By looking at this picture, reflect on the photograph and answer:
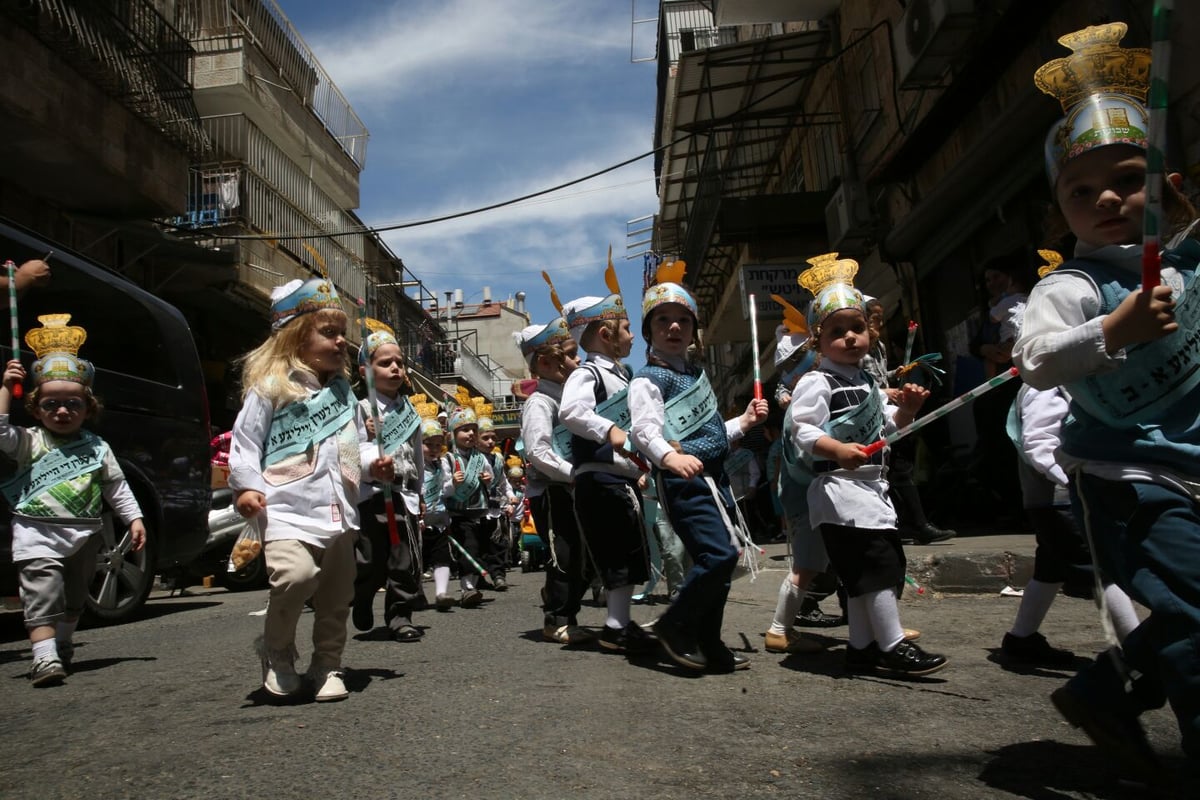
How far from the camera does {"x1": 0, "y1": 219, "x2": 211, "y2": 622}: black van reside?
699cm

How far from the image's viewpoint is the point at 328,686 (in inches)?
153

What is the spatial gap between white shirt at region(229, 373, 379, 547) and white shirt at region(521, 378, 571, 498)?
174cm

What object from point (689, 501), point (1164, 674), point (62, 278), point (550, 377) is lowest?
point (1164, 674)

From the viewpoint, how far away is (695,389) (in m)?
4.45

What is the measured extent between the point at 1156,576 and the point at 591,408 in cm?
297

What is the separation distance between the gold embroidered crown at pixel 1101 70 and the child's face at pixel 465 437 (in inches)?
295

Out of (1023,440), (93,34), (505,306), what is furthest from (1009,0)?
(505,306)

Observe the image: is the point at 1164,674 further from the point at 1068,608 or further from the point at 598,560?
the point at 1068,608

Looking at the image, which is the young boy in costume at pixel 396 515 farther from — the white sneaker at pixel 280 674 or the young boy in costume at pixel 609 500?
the white sneaker at pixel 280 674

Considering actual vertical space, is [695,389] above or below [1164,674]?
above

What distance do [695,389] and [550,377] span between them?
6.69 ft

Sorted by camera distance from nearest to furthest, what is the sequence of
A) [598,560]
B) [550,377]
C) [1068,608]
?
[598,560] < [1068,608] < [550,377]

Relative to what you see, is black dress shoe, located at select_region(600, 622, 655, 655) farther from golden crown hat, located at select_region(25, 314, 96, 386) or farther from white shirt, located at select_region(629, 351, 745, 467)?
golden crown hat, located at select_region(25, 314, 96, 386)

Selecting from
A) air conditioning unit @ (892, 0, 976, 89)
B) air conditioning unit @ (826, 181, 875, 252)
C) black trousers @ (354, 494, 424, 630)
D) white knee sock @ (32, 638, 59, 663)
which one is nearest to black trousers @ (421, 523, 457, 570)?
black trousers @ (354, 494, 424, 630)
